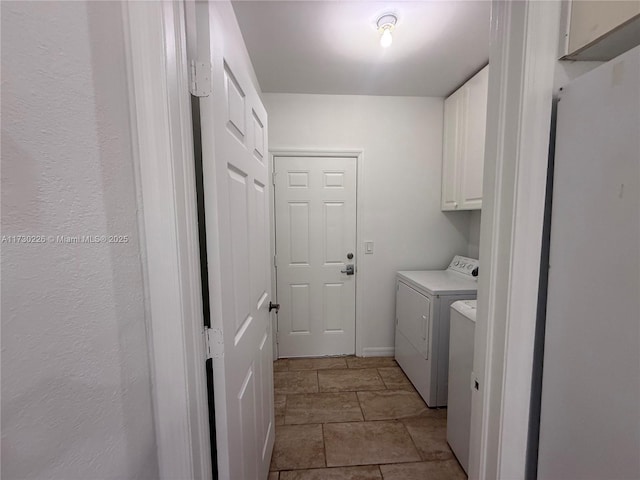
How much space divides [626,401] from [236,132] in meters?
1.25

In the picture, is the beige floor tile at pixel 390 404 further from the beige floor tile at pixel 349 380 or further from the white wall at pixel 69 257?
the white wall at pixel 69 257

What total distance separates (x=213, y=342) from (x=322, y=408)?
1525 millimetres

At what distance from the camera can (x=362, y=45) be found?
1.69 meters

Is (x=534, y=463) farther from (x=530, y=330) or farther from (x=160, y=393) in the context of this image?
(x=160, y=393)

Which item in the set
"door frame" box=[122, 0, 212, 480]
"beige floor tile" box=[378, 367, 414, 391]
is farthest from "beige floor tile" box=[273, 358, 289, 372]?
"door frame" box=[122, 0, 212, 480]

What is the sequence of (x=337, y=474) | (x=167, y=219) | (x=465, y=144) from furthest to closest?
(x=465, y=144), (x=337, y=474), (x=167, y=219)

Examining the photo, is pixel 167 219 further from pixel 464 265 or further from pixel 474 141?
pixel 464 265

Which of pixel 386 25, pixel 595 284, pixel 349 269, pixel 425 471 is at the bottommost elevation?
pixel 425 471

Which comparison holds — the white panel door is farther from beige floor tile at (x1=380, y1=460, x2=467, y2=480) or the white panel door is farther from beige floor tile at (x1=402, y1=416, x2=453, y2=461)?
beige floor tile at (x1=380, y1=460, x2=467, y2=480)

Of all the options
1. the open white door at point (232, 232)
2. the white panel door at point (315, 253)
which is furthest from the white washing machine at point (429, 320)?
the open white door at point (232, 232)

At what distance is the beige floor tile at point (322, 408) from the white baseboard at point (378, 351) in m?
0.58

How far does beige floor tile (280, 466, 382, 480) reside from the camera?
1.41 metres

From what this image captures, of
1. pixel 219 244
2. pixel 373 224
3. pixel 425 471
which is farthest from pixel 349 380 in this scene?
pixel 219 244

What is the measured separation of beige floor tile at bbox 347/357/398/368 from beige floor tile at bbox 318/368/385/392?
71 millimetres
